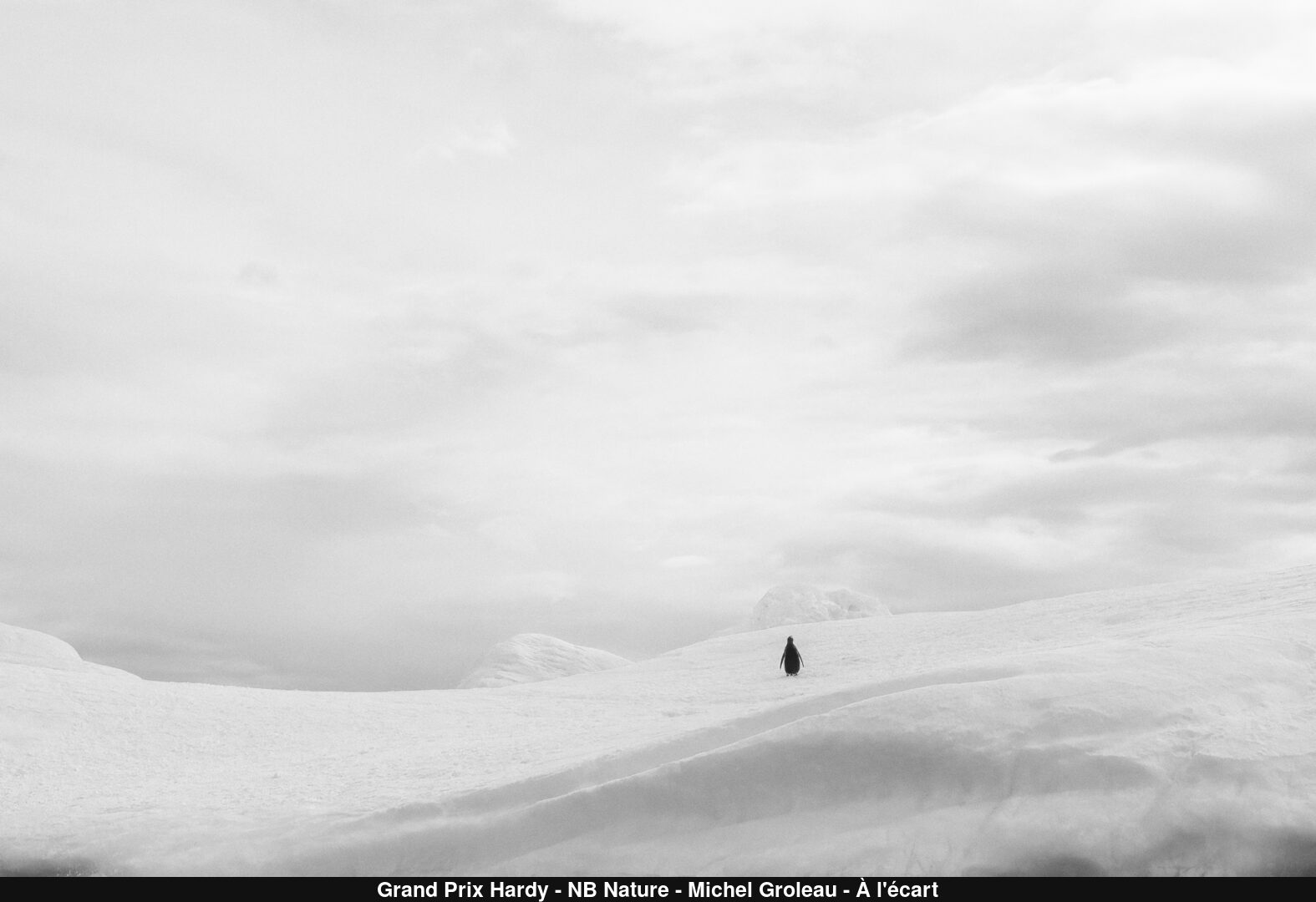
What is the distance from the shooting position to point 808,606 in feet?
302

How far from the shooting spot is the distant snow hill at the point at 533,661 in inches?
3216

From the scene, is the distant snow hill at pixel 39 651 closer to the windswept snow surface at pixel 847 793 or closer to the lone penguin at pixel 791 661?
the lone penguin at pixel 791 661

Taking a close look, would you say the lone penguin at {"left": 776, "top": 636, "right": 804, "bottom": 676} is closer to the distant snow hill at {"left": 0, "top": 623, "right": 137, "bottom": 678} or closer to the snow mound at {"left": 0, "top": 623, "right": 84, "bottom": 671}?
the distant snow hill at {"left": 0, "top": 623, "right": 137, "bottom": 678}

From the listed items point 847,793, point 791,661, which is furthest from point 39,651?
point 847,793

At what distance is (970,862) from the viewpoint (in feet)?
40.8

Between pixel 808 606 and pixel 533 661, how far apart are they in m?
22.3

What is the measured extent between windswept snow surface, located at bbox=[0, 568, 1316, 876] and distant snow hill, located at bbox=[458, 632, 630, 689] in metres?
62.2

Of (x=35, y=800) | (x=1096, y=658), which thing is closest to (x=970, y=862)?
(x=1096, y=658)

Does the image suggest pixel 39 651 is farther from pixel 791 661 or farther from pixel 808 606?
pixel 808 606

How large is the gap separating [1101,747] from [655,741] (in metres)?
5.63

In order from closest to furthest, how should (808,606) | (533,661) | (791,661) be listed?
(791,661), (533,661), (808,606)

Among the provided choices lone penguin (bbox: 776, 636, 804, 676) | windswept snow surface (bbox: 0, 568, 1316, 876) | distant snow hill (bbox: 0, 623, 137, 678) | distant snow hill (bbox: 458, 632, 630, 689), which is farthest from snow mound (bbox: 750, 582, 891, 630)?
windswept snow surface (bbox: 0, 568, 1316, 876)

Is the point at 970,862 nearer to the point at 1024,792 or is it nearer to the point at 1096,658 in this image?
the point at 1024,792
